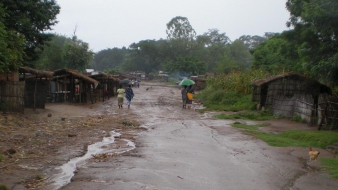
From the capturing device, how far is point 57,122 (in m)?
17.6

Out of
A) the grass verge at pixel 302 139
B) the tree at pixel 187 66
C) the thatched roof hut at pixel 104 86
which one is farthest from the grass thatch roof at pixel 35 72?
the tree at pixel 187 66

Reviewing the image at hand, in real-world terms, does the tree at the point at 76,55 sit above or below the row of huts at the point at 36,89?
above

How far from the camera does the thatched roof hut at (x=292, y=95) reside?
61.6 feet

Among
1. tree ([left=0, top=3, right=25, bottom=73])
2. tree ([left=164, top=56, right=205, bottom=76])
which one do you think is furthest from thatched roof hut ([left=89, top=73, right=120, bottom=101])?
tree ([left=164, top=56, right=205, bottom=76])

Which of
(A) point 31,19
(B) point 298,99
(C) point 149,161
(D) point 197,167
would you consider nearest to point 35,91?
(A) point 31,19

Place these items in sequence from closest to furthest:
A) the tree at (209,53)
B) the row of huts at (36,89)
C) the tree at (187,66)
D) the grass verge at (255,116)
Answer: the row of huts at (36,89), the grass verge at (255,116), the tree at (187,66), the tree at (209,53)

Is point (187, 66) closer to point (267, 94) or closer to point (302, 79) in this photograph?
point (267, 94)

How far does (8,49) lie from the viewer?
56.0 ft

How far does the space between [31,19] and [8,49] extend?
24.9 ft

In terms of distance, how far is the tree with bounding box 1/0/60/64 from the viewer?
22031mm

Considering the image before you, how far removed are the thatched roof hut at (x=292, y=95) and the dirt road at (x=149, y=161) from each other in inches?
192

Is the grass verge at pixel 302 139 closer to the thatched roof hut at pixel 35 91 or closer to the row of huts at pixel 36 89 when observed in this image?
the row of huts at pixel 36 89

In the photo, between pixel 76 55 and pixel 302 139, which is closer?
pixel 302 139

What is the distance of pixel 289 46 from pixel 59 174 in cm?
1421
